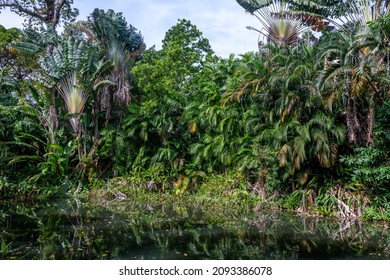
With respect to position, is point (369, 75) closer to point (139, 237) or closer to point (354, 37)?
point (354, 37)

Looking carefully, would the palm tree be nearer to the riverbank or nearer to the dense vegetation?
the dense vegetation

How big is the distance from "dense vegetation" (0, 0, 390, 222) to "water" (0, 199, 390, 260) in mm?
1482

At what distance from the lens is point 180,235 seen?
7.33 meters

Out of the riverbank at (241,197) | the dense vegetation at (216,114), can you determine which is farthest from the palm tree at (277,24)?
the riverbank at (241,197)

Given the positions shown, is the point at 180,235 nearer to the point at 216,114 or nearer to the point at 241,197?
the point at 241,197

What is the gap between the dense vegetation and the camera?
9.16m

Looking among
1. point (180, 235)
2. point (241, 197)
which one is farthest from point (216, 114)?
point (180, 235)

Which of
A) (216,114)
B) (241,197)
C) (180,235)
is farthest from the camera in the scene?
(216,114)

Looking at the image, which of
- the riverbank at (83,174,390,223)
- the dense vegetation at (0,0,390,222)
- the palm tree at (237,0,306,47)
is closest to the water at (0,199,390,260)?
the riverbank at (83,174,390,223)

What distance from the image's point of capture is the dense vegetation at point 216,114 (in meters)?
9.16

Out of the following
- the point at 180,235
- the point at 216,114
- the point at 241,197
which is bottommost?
the point at 180,235

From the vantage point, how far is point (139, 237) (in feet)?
23.7

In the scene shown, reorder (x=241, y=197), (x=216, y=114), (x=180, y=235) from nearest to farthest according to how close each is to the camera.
→ (x=180, y=235)
(x=241, y=197)
(x=216, y=114)

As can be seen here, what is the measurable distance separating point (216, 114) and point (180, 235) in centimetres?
614
